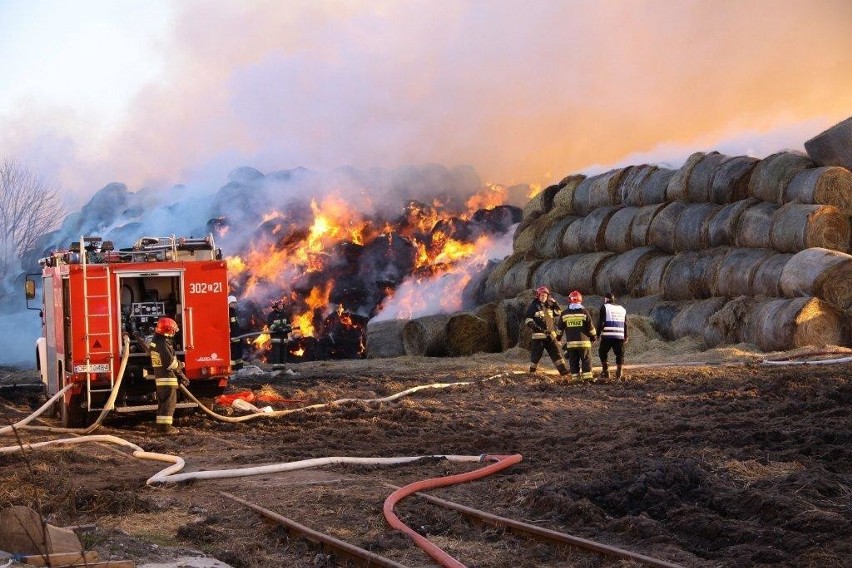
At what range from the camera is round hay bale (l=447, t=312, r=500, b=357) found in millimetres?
24375

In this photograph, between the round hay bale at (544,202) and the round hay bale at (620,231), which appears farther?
the round hay bale at (544,202)

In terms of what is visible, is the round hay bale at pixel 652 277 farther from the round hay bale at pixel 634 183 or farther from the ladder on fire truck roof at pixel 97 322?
the ladder on fire truck roof at pixel 97 322

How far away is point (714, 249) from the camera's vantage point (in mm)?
21766

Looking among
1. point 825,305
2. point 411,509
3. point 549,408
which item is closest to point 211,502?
point 411,509

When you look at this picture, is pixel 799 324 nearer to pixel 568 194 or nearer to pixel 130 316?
pixel 568 194

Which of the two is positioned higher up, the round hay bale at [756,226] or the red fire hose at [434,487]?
the round hay bale at [756,226]

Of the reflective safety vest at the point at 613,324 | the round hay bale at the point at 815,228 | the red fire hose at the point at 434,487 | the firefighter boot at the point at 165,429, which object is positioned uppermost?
the round hay bale at the point at 815,228

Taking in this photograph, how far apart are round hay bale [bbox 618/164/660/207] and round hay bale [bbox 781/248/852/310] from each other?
6.16 meters

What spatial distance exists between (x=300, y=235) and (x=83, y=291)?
1455 centimetres

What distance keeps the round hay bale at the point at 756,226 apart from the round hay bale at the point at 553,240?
6499 mm

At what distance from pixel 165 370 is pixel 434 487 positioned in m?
5.69

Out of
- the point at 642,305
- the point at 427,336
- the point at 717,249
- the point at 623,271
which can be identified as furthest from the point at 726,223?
the point at 427,336

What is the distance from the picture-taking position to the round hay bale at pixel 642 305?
2270 centimetres

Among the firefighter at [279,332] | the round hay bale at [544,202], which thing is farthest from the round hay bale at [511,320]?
the round hay bale at [544,202]
